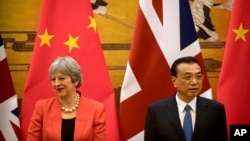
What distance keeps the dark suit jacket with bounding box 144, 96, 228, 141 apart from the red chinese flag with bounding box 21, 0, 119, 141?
761 millimetres

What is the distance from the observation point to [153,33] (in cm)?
342

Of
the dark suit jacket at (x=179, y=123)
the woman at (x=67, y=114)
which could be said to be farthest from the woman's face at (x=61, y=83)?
the dark suit jacket at (x=179, y=123)

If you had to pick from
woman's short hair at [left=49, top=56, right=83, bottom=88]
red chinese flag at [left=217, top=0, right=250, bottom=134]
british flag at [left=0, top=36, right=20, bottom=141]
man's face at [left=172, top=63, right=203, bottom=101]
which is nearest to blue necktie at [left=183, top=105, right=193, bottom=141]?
man's face at [left=172, top=63, right=203, bottom=101]

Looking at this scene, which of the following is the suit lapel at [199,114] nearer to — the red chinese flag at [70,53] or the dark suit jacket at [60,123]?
the dark suit jacket at [60,123]

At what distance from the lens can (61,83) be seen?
2.80 m

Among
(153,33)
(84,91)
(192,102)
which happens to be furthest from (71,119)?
(153,33)

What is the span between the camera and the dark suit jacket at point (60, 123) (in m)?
2.81

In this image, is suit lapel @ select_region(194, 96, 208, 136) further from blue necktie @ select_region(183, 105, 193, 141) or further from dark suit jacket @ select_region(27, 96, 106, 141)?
dark suit jacket @ select_region(27, 96, 106, 141)

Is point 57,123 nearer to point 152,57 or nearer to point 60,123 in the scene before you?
point 60,123

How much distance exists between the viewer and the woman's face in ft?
9.18

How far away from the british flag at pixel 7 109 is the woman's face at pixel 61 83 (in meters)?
0.76

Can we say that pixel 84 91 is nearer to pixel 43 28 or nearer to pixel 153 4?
pixel 43 28

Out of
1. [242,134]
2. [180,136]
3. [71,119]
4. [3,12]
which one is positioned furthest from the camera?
[3,12]

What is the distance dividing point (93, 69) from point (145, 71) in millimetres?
405
